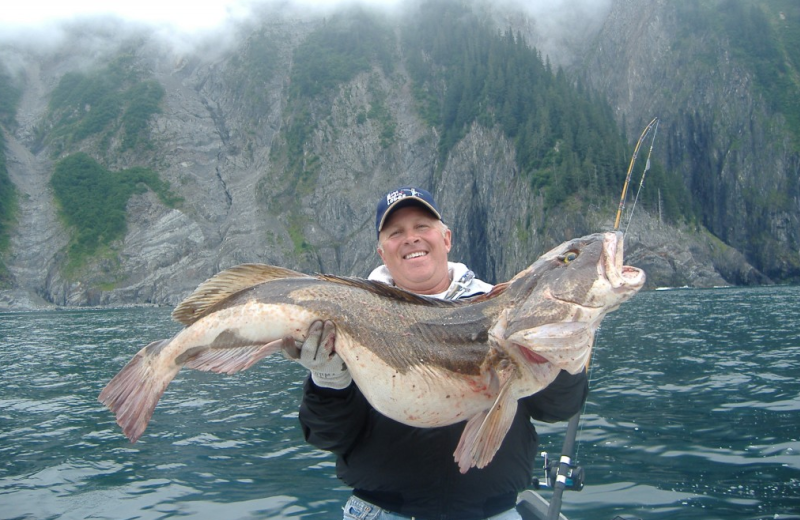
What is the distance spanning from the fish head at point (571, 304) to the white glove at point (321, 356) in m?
1.06

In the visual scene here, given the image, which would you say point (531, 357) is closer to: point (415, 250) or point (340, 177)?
point (415, 250)

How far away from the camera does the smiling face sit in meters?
4.70

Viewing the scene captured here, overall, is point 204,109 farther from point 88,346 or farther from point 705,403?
point 705,403

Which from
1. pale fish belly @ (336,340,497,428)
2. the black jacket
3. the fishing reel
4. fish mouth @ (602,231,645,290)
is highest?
fish mouth @ (602,231,645,290)

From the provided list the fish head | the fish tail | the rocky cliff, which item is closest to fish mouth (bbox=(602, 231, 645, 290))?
the fish head

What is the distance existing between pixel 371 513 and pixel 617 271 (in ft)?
7.75

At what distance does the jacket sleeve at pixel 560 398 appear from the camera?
3.91m

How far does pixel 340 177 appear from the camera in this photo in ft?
360

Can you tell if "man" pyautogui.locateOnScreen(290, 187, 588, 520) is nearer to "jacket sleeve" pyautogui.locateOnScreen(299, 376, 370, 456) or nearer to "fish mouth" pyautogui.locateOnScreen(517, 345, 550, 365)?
"jacket sleeve" pyautogui.locateOnScreen(299, 376, 370, 456)

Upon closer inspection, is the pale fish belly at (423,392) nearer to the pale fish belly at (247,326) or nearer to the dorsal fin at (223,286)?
the pale fish belly at (247,326)

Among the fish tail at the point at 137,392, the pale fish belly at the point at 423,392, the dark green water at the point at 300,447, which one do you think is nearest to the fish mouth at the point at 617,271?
the pale fish belly at the point at 423,392

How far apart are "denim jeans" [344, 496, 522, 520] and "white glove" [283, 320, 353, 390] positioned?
0.92 m

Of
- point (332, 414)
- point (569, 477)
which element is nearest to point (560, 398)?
point (332, 414)

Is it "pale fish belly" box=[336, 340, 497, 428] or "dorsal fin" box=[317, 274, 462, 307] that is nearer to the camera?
"pale fish belly" box=[336, 340, 497, 428]
